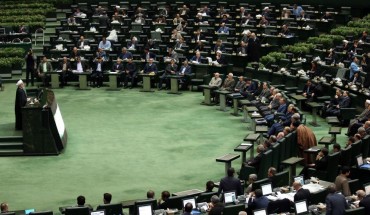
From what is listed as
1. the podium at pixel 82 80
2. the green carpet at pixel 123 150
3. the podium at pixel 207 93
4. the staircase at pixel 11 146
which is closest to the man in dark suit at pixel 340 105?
the green carpet at pixel 123 150

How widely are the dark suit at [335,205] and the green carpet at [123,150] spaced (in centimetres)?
648

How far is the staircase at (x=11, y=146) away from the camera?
94.4ft

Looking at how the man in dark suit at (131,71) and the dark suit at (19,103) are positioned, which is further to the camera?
the man in dark suit at (131,71)

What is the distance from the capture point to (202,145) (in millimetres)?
30031

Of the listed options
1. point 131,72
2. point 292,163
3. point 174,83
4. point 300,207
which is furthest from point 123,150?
point 131,72

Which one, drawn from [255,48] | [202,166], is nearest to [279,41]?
[255,48]

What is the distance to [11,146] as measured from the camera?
28891 mm

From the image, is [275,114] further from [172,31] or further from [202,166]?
[172,31]

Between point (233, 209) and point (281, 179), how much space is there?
336 centimetres

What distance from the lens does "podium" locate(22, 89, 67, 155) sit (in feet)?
93.5

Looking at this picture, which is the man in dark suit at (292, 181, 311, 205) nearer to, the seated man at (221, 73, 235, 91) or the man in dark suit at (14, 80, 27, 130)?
the man in dark suit at (14, 80, 27, 130)

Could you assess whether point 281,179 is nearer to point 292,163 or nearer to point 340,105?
point 292,163

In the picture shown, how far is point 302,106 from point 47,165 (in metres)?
11.3

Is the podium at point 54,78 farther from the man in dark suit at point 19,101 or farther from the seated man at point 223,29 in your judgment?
the man in dark suit at point 19,101
